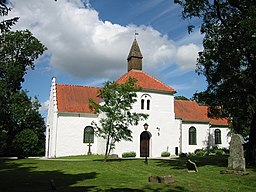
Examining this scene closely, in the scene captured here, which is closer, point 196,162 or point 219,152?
Answer: point 196,162

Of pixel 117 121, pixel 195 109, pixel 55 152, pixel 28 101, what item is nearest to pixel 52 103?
pixel 28 101

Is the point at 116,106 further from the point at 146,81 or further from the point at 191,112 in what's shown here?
the point at 191,112

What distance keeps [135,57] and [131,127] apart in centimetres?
993

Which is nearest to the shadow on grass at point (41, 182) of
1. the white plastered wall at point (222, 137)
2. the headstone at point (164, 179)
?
the headstone at point (164, 179)

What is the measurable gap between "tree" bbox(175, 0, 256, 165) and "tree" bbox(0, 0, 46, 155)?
2599cm

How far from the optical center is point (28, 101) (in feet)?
133

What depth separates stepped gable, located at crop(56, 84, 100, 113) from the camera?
122 feet

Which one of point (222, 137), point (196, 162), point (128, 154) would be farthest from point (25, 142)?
point (222, 137)

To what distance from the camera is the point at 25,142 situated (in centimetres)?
3603

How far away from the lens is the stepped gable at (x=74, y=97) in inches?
1469

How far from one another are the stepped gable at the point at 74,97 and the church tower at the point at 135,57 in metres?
7.10

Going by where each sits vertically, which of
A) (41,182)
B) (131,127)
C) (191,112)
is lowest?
(41,182)

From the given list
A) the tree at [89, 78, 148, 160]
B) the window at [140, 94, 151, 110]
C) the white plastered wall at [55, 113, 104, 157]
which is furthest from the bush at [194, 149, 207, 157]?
the tree at [89, 78, 148, 160]

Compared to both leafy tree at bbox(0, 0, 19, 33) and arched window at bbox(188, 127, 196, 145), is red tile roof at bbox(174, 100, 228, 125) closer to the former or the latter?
arched window at bbox(188, 127, 196, 145)
